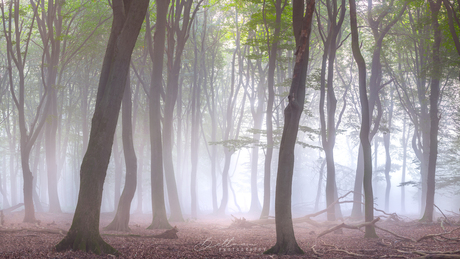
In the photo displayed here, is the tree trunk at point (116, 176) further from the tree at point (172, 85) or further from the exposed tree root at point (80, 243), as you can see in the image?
the exposed tree root at point (80, 243)

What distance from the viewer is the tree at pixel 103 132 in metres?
5.33

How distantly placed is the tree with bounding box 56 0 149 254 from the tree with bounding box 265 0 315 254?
10.4 feet

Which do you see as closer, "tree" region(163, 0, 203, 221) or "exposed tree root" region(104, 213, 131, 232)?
"exposed tree root" region(104, 213, 131, 232)

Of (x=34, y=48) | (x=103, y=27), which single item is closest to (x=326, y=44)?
(x=103, y=27)

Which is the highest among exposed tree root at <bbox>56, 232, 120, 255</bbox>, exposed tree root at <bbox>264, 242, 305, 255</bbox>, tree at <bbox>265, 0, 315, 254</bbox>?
tree at <bbox>265, 0, 315, 254</bbox>

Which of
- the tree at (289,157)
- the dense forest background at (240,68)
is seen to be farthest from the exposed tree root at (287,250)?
the dense forest background at (240,68)

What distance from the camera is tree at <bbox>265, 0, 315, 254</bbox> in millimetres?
5965

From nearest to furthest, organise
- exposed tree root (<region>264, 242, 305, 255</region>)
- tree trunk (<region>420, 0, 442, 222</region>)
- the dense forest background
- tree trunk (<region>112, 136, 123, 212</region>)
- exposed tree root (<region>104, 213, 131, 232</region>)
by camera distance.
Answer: exposed tree root (<region>264, 242, 305, 255</region>) → exposed tree root (<region>104, 213, 131, 232</region>) → the dense forest background → tree trunk (<region>420, 0, 442, 222</region>) → tree trunk (<region>112, 136, 123, 212</region>)

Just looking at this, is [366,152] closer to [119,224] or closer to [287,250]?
[287,250]

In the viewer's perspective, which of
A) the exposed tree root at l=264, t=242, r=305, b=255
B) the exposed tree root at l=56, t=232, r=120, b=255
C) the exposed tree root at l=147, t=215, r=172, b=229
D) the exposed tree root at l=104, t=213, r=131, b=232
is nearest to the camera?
the exposed tree root at l=56, t=232, r=120, b=255

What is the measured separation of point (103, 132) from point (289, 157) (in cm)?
366

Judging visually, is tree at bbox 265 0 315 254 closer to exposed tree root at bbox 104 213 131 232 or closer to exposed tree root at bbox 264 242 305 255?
exposed tree root at bbox 264 242 305 255

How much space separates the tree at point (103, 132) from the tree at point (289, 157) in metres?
3.18

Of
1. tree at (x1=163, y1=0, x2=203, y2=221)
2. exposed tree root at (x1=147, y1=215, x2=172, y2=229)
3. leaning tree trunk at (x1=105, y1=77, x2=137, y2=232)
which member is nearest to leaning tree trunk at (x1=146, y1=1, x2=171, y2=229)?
exposed tree root at (x1=147, y1=215, x2=172, y2=229)
